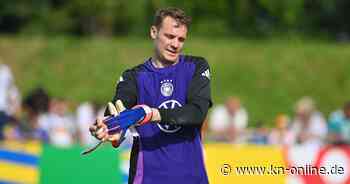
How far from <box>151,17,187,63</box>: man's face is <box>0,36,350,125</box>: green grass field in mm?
17688

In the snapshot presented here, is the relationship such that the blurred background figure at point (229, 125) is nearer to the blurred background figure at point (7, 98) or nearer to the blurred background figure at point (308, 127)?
the blurred background figure at point (308, 127)

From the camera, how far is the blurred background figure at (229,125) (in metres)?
18.3

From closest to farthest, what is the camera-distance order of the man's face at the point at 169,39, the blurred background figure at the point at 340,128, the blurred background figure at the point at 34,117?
the man's face at the point at 169,39 < the blurred background figure at the point at 340,128 < the blurred background figure at the point at 34,117

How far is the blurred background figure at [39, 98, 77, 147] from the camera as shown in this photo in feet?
57.0

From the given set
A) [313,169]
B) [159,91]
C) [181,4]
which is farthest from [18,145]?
[159,91]

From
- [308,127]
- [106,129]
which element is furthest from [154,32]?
[308,127]

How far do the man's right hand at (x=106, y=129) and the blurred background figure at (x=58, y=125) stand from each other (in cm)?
938

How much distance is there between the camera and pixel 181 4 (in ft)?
50.7

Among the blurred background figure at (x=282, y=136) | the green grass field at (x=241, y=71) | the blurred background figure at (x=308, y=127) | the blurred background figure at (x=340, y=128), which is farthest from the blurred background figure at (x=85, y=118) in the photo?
the green grass field at (x=241, y=71)

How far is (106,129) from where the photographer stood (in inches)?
298

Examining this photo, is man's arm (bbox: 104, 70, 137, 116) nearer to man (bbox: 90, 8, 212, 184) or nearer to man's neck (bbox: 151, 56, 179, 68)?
man (bbox: 90, 8, 212, 184)

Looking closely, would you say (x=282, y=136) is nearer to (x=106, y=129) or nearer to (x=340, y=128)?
(x=340, y=128)

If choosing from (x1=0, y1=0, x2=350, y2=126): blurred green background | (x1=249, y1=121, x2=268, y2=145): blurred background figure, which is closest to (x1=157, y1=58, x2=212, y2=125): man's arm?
(x1=249, y1=121, x2=268, y2=145): blurred background figure

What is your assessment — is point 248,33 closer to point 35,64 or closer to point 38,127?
Answer: point 35,64
